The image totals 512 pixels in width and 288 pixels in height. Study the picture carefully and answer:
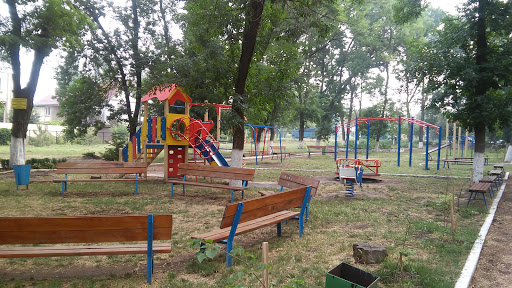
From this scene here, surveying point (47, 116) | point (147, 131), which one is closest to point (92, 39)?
point (147, 131)

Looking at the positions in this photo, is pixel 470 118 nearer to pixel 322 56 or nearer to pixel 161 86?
pixel 161 86

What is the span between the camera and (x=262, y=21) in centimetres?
971

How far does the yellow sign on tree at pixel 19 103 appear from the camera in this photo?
1253 centimetres

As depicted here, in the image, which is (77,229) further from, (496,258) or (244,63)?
(244,63)

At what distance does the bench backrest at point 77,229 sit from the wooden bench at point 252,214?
0.53m

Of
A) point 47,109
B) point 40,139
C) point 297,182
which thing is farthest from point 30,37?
point 47,109

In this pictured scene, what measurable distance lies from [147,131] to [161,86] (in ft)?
6.37

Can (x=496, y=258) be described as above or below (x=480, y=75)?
below

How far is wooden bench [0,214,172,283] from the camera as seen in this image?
335 centimetres

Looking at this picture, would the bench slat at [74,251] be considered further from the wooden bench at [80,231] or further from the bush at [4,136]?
the bush at [4,136]

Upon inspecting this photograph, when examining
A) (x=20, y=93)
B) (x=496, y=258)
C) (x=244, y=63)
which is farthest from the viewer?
(x=20, y=93)

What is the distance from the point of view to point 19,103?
41.3 ft

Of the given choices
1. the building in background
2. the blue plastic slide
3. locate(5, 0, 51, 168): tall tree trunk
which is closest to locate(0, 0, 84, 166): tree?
locate(5, 0, 51, 168): tall tree trunk

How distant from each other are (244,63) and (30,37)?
A: 8160mm
